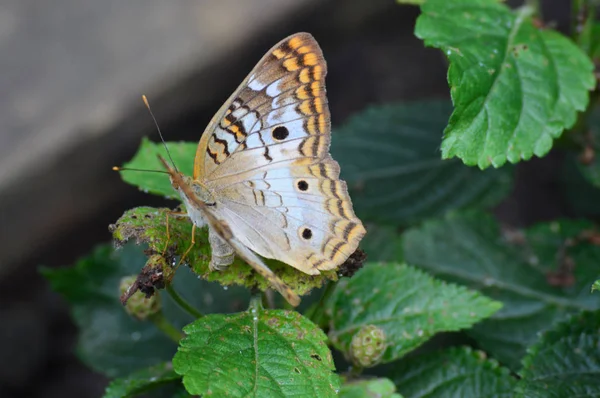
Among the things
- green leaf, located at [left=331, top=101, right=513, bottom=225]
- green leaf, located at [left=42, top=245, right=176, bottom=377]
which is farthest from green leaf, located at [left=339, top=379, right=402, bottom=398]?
green leaf, located at [left=331, top=101, right=513, bottom=225]

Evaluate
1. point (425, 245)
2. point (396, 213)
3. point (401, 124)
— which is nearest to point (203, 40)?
point (401, 124)

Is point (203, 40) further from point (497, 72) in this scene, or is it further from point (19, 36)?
point (497, 72)

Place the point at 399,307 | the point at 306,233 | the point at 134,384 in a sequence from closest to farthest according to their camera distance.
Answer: the point at 306,233, the point at 134,384, the point at 399,307

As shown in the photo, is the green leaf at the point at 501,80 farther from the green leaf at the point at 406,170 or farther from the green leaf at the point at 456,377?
the green leaf at the point at 406,170

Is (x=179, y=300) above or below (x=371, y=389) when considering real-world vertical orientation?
above

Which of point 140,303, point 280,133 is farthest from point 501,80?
point 140,303

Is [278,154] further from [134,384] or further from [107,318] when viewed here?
[107,318]

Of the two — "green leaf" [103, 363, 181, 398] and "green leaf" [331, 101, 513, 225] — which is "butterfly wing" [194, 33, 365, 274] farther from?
"green leaf" [331, 101, 513, 225]

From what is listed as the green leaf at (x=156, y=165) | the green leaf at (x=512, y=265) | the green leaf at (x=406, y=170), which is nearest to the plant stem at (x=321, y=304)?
the green leaf at (x=156, y=165)
